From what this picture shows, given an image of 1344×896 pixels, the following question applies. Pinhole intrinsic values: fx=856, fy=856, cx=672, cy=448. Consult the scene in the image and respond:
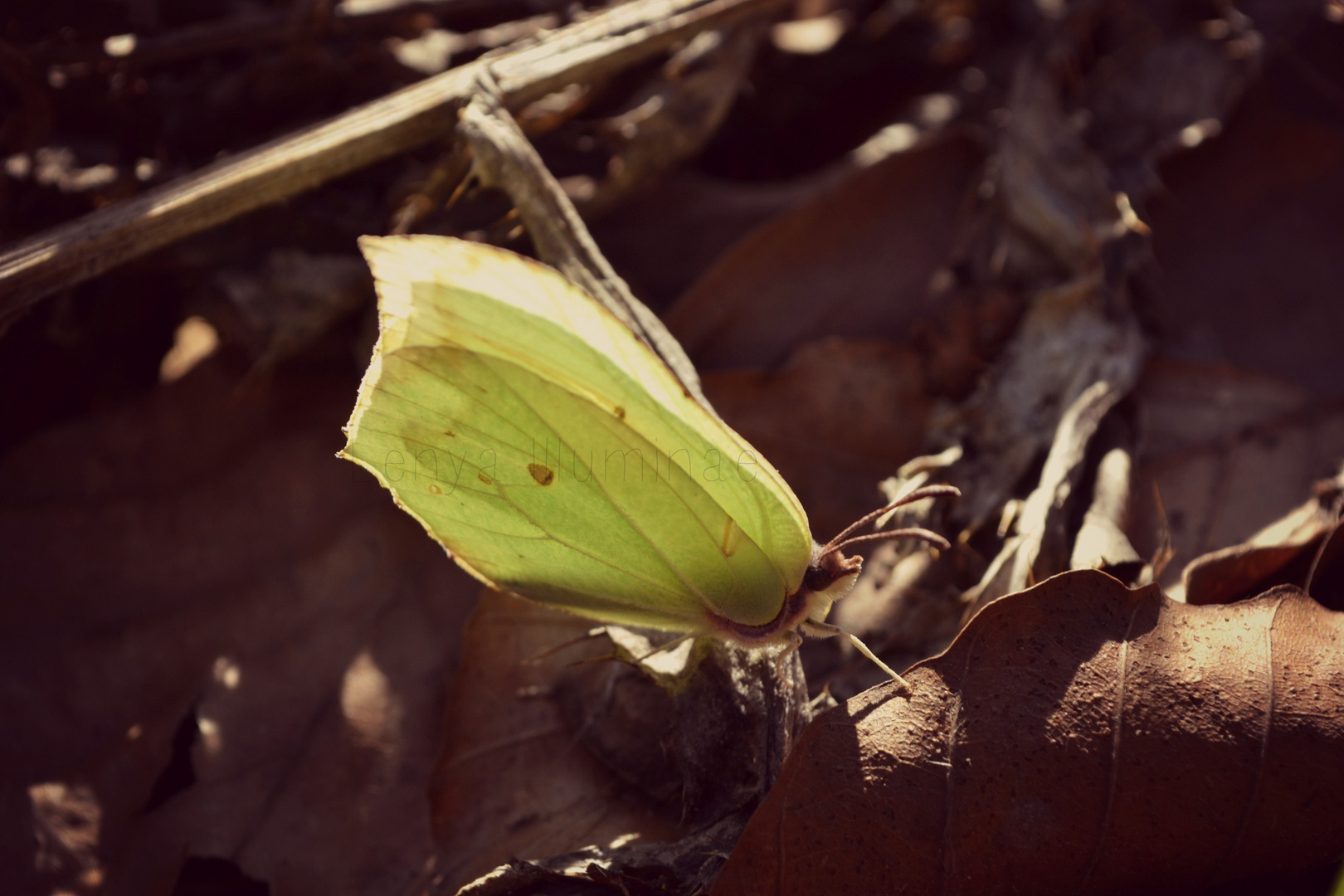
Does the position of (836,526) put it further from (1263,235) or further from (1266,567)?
(1263,235)

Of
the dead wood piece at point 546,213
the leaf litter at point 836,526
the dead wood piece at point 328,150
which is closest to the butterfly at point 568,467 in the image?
the leaf litter at point 836,526

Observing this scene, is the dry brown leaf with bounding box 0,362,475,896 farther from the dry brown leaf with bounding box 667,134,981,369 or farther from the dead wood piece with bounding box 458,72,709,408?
the dry brown leaf with bounding box 667,134,981,369

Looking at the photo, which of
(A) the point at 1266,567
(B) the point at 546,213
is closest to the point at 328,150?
(B) the point at 546,213

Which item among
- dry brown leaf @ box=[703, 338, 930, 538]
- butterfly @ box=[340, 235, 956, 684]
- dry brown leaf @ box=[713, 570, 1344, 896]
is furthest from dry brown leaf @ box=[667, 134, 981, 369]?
dry brown leaf @ box=[713, 570, 1344, 896]

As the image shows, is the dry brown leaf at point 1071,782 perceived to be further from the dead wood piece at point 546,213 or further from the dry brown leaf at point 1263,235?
the dry brown leaf at point 1263,235

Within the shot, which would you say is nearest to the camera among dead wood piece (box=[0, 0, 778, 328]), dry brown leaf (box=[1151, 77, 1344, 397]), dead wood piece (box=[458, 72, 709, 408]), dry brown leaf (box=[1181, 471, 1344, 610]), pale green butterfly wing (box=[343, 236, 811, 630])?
pale green butterfly wing (box=[343, 236, 811, 630])

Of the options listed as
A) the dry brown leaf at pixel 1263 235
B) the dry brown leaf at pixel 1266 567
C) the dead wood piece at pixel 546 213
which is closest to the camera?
the dry brown leaf at pixel 1266 567
